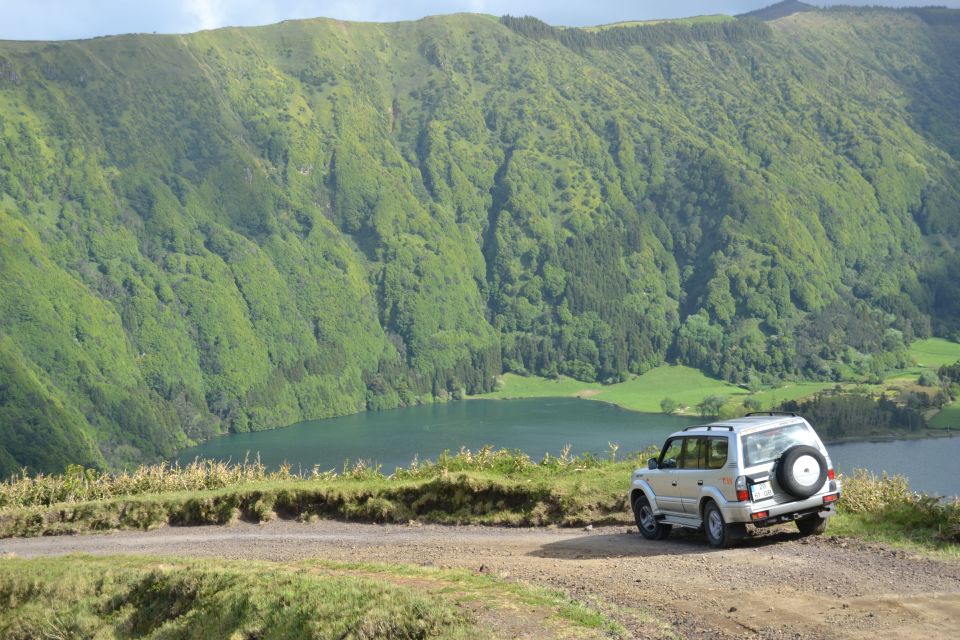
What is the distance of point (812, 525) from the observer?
62.2 ft

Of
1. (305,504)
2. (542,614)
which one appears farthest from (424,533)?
(542,614)

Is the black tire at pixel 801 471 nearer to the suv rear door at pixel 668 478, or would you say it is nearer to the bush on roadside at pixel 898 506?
the bush on roadside at pixel 898 506

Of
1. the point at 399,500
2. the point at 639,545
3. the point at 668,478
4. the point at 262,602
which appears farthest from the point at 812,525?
the point at 399,500

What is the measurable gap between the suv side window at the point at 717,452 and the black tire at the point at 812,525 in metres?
1.90

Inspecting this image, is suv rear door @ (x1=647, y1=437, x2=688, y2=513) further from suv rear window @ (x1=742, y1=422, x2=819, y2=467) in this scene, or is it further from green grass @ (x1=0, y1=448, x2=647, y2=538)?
green grass @ (x1=0, y1=448, x2=647, y2=538)

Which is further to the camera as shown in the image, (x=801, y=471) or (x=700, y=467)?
(x=700, y=467)

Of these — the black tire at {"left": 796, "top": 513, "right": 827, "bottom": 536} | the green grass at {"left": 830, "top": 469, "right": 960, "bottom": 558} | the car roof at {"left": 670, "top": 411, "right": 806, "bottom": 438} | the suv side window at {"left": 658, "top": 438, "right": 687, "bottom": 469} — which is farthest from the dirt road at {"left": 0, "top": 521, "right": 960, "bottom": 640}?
the car roof at {"left": 670, "top": 411, "right": 806, "bottom": 438}

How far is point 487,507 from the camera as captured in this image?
2431 cm

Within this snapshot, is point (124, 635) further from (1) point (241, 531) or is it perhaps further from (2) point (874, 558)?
(2) point (874, 558)

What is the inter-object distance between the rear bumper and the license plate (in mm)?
108

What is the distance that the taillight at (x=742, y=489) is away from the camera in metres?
18.2

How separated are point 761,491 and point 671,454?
284 cm

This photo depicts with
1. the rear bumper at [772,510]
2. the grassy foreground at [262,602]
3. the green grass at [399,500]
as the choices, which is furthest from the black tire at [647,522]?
the grassy foreground at [262,602]

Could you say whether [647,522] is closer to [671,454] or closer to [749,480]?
[671,454]
